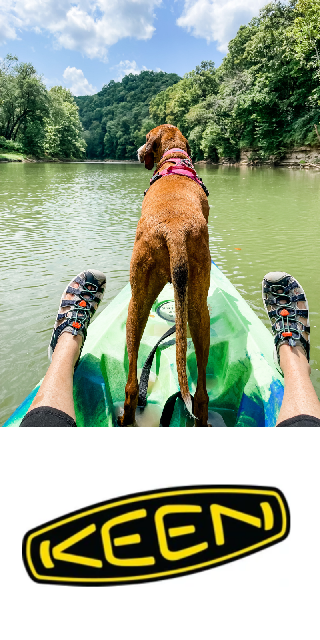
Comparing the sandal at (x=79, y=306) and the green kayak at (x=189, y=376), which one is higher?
the sandal at (x=79, y=306)

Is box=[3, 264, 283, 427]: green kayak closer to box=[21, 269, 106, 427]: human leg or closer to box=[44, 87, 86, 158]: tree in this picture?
box=[21, 269, 106, 427]: human leg

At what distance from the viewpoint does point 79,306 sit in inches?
93.3

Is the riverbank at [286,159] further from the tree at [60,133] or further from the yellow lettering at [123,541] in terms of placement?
the yellow lettering at [123,541]

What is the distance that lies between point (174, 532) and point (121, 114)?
2341 inches

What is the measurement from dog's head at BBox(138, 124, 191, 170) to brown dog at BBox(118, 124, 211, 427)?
0.77m

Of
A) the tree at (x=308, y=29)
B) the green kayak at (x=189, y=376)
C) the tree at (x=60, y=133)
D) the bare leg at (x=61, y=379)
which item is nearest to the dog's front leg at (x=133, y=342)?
the green kayak at (x=189, y=376)

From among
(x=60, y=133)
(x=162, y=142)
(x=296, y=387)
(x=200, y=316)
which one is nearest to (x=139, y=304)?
(x=200, y=316)

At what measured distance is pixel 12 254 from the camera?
21.4ft

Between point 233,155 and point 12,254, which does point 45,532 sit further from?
point 233,155

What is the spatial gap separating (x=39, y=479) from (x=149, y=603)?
267 millimetres

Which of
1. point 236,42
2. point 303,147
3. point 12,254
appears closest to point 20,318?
point 12,254

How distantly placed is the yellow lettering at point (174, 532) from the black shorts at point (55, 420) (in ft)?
2.67

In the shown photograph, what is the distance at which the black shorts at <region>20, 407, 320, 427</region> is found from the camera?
1313 millimetres

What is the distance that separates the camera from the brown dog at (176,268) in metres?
1.59
